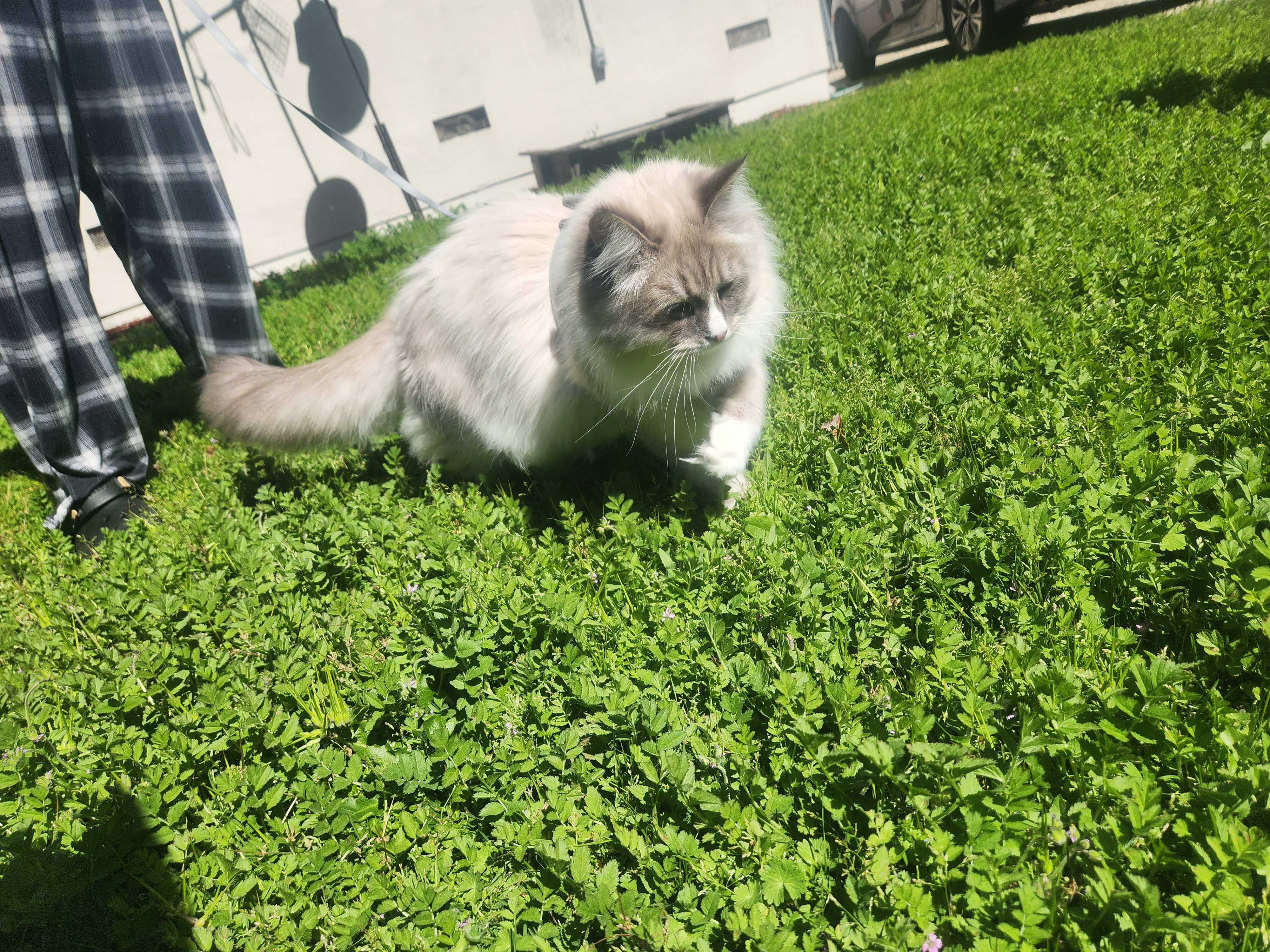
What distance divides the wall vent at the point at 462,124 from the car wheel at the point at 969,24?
752 centimetres

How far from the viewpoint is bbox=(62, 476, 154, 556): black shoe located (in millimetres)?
3572

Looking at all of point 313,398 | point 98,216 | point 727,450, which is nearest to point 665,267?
point 727,450

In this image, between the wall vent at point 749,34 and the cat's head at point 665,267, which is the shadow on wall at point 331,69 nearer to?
the wall vent at point 749,34

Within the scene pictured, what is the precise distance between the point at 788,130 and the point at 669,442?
7669mm

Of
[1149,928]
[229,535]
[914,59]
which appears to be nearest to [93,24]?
[229,535]

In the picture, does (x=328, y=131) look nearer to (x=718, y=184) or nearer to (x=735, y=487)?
(x=718, y=184)

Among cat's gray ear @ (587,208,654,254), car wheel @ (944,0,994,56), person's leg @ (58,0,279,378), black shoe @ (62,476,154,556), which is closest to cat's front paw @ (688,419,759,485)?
cat's gray ear @ (587,208,654,254)

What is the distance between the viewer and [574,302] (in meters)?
2.58

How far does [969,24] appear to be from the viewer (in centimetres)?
970

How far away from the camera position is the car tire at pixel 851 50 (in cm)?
1214

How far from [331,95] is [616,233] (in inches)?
478

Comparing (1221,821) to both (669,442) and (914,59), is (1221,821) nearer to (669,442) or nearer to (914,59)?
(669,442)

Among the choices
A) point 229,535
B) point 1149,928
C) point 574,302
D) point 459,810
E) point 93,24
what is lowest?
point 459,810

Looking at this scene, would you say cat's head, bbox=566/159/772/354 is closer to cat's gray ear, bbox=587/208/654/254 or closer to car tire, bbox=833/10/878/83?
cat's gray ear, bbox=587/208/654/254
